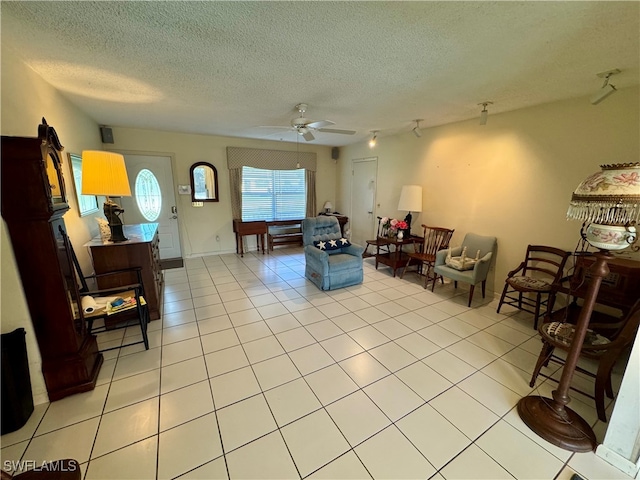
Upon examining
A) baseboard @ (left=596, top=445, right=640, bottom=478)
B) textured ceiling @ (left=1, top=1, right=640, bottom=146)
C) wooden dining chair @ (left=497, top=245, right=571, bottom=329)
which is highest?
textured ceiling @ (left=1, top=1, right=640, bottom=146)

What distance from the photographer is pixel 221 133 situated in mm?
4734

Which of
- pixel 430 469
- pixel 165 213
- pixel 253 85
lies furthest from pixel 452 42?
pixel 165 213

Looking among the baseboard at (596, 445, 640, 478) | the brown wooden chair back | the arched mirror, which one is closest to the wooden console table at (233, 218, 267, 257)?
the arched mirror

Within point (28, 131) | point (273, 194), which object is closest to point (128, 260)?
point (28, 131)

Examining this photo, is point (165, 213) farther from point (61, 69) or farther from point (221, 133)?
point (61, 69)

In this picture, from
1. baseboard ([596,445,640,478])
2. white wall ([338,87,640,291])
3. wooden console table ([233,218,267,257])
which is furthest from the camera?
wooden console table ([233,218,267,257])

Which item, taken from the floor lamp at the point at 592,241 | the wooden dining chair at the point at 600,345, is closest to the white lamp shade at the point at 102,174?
the floor lamp at the point at 592,241

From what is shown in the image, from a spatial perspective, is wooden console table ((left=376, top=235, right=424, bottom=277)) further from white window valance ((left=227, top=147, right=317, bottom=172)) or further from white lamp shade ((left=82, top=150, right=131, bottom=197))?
white lamp shade ((left=82, top=150, right=131, bottom=197))

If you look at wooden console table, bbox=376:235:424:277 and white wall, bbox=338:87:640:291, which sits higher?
white wall, bbox=338:87:640:291

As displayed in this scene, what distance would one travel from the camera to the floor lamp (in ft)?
4.11

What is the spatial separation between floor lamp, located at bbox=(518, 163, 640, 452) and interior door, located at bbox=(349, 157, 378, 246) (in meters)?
4.06

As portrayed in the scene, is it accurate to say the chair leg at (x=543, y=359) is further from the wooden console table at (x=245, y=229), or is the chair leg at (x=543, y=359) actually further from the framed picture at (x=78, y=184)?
the wooden console table at (x=245, y=229)

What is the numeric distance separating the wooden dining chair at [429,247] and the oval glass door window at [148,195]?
15.3 feet

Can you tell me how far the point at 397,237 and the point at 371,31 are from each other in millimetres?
3187
